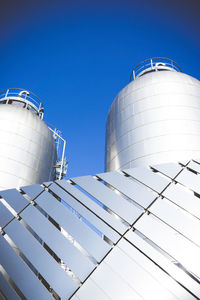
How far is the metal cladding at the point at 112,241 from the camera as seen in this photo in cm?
431

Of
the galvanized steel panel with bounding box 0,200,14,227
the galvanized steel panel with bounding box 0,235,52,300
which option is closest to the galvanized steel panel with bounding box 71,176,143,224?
the galvanized steel panel with bounding box 0,200,14,227

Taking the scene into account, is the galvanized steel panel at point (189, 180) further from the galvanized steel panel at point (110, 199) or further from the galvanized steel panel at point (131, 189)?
the galvanized steel panel at point (110, 199)

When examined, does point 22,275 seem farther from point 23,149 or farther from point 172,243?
point 23,149

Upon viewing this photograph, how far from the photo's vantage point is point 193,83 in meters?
10.9

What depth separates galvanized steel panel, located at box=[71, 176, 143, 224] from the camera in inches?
207

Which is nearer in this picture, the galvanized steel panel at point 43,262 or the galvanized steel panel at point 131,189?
the galvanized steel panel at point 43,262

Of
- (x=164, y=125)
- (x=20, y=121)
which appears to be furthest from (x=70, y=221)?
(x=20, y=121)

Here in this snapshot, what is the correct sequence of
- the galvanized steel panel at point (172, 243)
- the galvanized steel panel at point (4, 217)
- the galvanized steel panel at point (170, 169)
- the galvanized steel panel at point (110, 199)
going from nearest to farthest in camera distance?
the galvanized steel panel at point (172, 243)
the galvanized steel panel at point (110, 199)
the galvanized steel panel at point (170, 169)
the galvanized steel panel at point (4, 217)

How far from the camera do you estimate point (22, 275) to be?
16.2 ft

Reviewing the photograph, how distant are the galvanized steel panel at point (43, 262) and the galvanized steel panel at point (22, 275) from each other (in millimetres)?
178

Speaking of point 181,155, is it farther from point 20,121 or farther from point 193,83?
point 20,121

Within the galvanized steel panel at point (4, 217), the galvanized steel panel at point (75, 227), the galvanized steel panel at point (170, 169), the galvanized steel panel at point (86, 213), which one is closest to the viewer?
the galvanized steel panel at point (75, 227)

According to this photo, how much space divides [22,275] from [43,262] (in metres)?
→ 0.50

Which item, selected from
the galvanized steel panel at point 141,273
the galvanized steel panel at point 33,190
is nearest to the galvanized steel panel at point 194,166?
the galvanized steel panel at point 141,273
